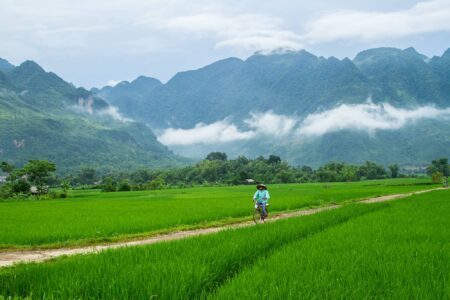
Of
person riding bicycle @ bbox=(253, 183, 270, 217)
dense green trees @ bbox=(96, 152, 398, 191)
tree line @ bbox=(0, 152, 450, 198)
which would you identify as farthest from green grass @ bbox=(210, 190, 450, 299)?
dense green trees @ bbox=(96, 152, 398, 191)

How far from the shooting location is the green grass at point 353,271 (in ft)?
18.0

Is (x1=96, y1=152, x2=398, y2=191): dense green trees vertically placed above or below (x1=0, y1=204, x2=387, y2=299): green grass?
above

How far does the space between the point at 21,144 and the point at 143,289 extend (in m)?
188

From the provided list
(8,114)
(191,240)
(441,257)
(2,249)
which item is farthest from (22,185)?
(8,114)

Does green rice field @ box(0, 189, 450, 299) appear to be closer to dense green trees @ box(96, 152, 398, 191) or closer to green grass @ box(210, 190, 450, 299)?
green grass @ box(210, 190, 450, 299)

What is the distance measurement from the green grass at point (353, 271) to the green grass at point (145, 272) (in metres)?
0.56

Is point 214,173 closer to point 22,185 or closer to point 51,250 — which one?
point 22,185

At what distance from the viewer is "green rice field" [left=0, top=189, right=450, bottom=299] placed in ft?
18.5

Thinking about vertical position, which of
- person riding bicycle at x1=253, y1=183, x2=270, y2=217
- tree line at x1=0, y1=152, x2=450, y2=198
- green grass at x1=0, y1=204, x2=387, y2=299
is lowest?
green grass at x1=0, y1=204, x2=387, y2=299

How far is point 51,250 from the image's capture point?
13.4m

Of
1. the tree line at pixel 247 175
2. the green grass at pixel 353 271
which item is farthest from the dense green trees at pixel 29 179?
the green grass at pixel 353 271

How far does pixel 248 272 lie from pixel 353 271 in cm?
155

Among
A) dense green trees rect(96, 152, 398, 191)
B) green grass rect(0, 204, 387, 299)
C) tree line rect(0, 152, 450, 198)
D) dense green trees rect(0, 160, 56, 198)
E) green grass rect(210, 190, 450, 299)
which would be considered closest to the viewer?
green grass rect(210, 190, 450, 299)

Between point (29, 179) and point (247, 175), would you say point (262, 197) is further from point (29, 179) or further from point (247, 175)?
point (247, 175)
